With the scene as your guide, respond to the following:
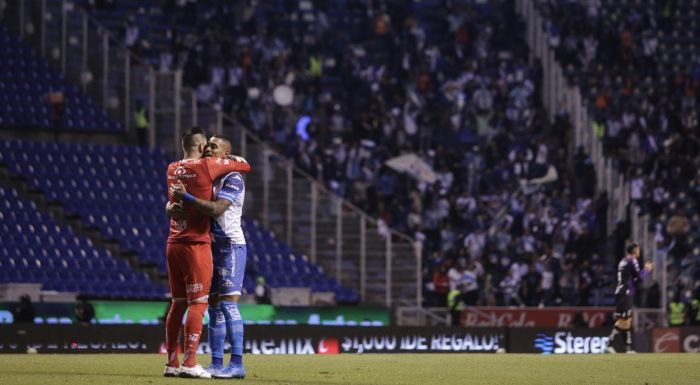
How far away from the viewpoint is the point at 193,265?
16000mm

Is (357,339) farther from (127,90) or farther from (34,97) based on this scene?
(34,97)

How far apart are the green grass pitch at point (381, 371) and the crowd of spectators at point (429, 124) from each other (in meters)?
17.8

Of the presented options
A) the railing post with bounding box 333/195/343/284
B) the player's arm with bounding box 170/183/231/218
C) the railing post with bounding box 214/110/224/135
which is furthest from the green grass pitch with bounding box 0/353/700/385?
the railing post with bounding box 214/110/224/135

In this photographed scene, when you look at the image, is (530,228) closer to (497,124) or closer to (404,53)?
(497,124)

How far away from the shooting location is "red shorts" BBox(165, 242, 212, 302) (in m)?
16.0

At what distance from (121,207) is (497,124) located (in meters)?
14.1

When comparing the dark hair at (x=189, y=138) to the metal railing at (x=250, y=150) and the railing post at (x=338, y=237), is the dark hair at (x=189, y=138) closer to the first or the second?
the metal railing at (x=250, y=150)

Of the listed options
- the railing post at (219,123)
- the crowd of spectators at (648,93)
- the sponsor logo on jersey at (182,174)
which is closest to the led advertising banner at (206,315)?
the railing post at (219,123)

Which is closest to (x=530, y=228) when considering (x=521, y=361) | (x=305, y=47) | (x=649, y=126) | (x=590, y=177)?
(x=590, y=177)

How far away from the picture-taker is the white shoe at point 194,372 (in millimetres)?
15953

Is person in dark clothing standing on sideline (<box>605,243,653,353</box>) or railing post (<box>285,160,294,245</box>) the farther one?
railing post (<box>285,160,294,245</box>)

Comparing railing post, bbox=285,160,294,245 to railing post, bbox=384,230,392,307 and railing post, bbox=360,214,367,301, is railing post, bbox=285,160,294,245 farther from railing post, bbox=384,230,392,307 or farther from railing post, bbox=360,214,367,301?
railing post, bbox=384,230,392,307

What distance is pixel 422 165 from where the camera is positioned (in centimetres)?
4403

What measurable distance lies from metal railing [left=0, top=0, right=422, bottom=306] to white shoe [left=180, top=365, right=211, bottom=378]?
22721mm
